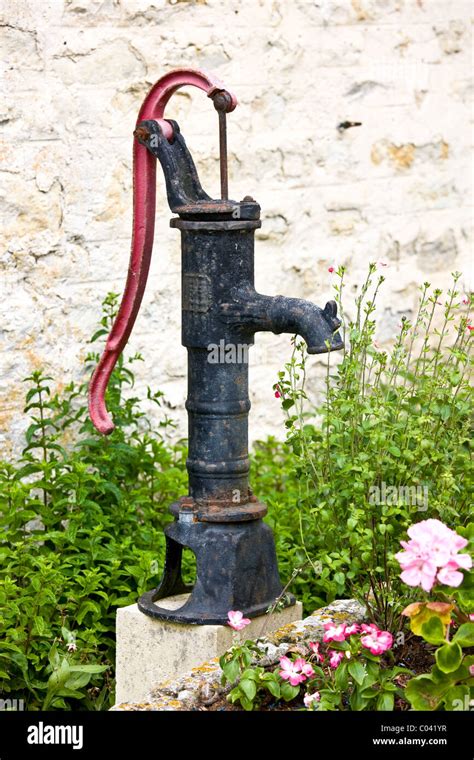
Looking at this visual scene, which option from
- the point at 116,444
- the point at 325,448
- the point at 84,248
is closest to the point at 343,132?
the point at 84,248

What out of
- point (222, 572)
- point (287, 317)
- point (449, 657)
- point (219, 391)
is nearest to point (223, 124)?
point (287, 317)

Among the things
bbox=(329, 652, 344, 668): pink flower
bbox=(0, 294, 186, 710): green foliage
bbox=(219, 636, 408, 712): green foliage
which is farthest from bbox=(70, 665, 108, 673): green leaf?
bbox=(329, 652, 344, 668): pink flower

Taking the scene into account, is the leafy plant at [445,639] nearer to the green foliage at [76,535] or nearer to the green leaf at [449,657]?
the green leaf at [449,657]

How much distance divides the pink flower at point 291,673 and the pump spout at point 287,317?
66cm

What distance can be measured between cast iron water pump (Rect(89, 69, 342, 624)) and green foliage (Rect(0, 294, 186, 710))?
0.36 m

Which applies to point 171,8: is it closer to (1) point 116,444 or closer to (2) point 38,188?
(2) point 38,188

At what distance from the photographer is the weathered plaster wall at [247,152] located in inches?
155

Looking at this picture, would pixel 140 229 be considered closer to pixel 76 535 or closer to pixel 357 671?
pixel 76 535

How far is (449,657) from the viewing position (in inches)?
85.8

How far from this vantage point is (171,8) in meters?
4.25

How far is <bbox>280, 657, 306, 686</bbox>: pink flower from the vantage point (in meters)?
2.42

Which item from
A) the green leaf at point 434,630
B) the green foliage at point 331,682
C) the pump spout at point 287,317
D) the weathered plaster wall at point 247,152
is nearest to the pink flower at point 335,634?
the green foliage at point 331,682

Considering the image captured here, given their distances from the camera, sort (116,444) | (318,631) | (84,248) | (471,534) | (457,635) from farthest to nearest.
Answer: (84,248)
(116,444)
(318,631)
(471,534)
(457,635)
